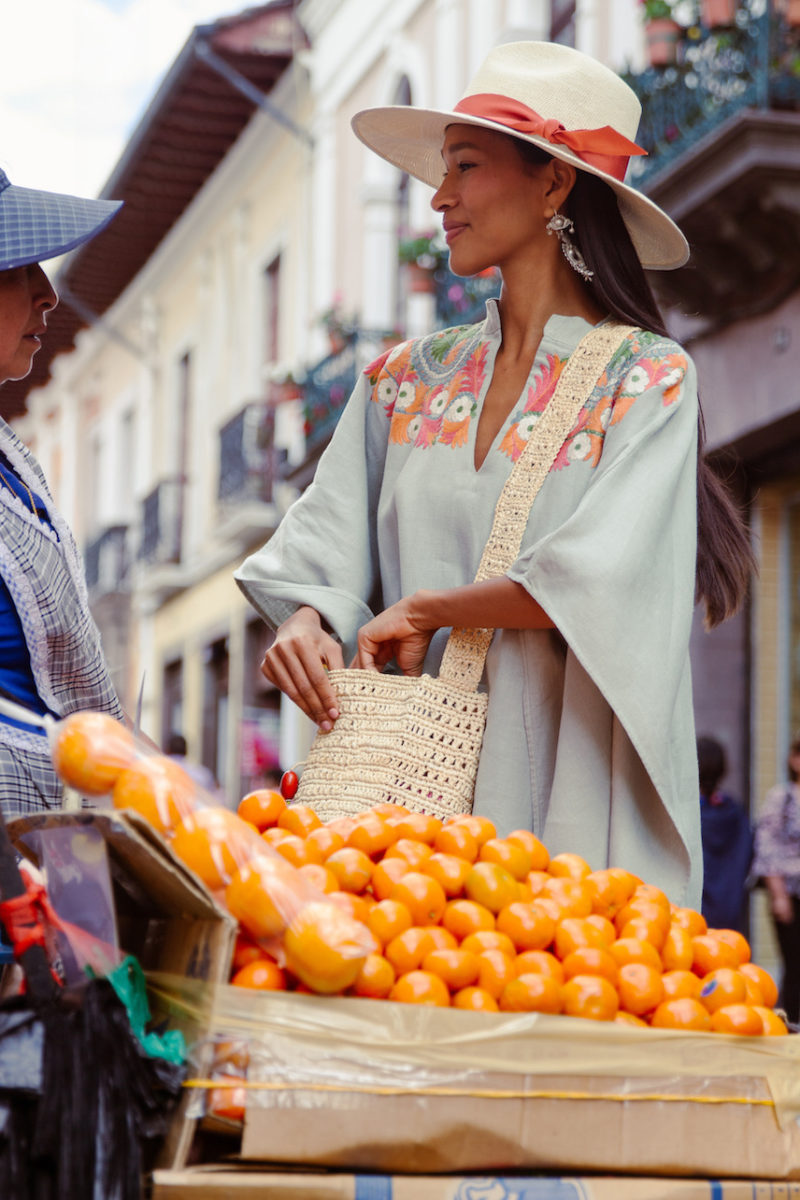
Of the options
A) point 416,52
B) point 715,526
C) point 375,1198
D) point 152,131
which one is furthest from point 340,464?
point 152,131

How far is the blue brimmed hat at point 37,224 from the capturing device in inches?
97.1

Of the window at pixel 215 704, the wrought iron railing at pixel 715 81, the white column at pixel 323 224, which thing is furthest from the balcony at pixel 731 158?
the window at pixel 215 704

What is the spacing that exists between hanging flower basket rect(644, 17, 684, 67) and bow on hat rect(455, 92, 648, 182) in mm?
7161

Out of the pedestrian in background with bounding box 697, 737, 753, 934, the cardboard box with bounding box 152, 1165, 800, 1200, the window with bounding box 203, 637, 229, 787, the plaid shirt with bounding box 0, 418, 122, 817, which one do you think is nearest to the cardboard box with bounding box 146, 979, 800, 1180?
the cardboard box with bounding box 152, 1165, 800, 1200

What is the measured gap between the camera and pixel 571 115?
113 inches

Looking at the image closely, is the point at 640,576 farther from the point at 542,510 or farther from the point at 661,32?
the point at 661,32

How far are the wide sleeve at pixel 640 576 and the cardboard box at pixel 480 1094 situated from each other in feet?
2.23

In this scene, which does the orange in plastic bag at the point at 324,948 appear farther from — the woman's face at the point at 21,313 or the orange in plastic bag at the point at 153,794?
the woman's face at the point at 21,313

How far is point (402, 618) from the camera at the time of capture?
273 cm

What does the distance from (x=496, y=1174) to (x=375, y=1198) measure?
0.45 feet

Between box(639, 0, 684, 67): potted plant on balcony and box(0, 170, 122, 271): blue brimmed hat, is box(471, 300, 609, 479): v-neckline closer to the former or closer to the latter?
box(0, 170, 122, 271): blue brimmed hat

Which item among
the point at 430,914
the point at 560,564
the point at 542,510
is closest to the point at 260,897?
the point at 430,914

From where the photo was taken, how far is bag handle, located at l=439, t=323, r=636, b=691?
108 inches

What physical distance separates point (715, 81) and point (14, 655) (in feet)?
26.2
